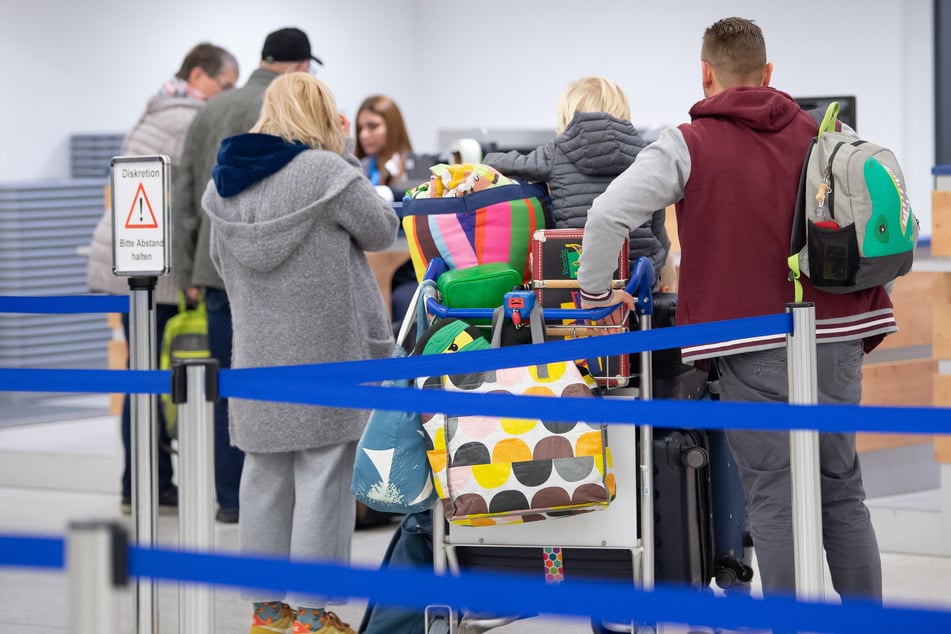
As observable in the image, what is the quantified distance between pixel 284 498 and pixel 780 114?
1583mm

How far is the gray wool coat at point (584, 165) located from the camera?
3.24 metres

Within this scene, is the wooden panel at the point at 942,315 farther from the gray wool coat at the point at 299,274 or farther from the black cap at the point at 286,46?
the black cap at the point at 286,46

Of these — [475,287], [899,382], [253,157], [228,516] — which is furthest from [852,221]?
[228,516]

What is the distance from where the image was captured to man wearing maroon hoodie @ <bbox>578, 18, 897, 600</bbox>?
2920 millimetres

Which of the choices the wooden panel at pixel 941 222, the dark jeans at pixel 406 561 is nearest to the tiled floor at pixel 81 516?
the dark jeans at pixel 406 561

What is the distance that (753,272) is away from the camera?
294 centimetres

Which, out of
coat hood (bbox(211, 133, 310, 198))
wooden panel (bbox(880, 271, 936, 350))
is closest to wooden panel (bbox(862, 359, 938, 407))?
wooden panel (bbox(880, 271, 936, 350))

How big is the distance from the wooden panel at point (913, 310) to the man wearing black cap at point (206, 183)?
7.42 ft

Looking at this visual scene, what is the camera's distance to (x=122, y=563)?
4.84 feet

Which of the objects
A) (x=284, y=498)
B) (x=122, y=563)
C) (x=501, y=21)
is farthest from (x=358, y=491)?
(x=501, y=21)

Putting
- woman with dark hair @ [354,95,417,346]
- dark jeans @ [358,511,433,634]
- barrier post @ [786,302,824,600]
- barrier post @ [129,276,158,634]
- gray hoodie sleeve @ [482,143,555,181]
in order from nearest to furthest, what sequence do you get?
barrier post @ [786,302,824,600] < barrier post @ [129,276,158,634] < dark jeans @ [358,511,433,634] < gray hoodie sleeve @ [482,143,555,181] < woman with dark hair @ [354,95,417,346]

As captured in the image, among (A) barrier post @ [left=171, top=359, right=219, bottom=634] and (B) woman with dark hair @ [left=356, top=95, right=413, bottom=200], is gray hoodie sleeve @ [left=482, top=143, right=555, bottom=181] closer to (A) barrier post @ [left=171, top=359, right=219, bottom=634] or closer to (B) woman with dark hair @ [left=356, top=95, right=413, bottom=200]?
(A) barrier post @ [left=171, top=359, right=219, bottom=634]

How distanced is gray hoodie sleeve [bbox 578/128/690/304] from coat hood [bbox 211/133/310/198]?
0.93 meters

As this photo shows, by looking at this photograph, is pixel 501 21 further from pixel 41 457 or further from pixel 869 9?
pixel 41 457
